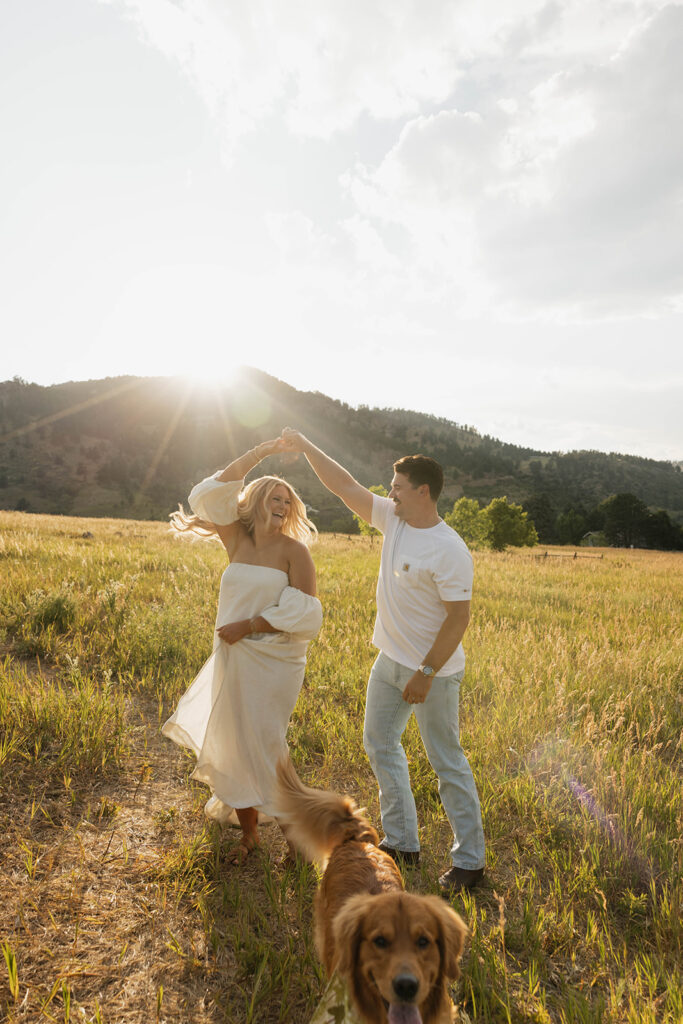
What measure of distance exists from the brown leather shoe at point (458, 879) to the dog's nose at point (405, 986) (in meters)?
1.61

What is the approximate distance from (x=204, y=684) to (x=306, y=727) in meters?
1.51

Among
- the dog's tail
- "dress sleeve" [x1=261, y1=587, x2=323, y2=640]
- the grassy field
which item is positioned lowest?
the grassy field

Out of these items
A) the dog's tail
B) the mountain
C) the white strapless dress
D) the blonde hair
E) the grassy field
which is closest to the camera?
the grassy field

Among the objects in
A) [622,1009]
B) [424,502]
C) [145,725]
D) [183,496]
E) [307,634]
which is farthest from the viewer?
[183,496]

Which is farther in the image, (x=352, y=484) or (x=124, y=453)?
(x=124, y=453)

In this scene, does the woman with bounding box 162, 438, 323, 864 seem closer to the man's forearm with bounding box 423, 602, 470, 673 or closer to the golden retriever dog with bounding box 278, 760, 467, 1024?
the man's forearm with bounding box 423, 602, 470, 673

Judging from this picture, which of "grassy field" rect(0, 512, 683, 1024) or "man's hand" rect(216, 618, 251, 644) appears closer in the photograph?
"grassy field" rect(0, 512, 683, 1024)

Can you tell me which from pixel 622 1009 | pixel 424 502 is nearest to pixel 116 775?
pixel 424 502

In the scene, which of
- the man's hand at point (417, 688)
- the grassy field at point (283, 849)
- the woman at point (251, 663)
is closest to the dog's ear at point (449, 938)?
the grassy field at point (283, 849)

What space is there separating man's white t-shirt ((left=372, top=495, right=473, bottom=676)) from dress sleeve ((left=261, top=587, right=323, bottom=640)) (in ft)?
1.69

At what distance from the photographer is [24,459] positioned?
13025 centimetres

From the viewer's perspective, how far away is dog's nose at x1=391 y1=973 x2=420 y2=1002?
5.70 feet

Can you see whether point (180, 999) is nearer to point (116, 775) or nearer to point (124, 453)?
point (116, 775)

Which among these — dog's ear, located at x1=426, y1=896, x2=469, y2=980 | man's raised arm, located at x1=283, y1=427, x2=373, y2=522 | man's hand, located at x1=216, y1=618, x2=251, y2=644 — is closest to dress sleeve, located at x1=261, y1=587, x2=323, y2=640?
man's hand, located at x1=216, y1=618, x2=251, y2=644
